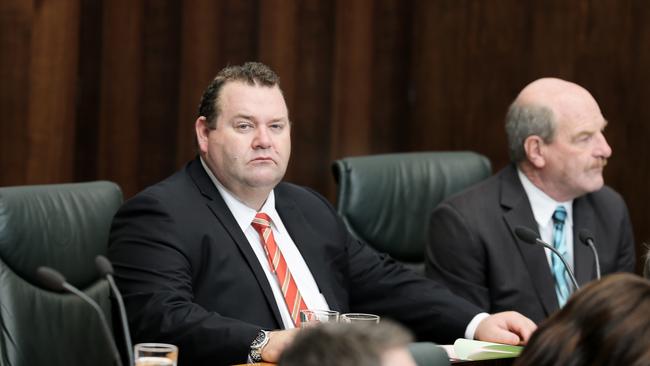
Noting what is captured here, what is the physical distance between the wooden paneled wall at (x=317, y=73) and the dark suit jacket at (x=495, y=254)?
2.70 ft

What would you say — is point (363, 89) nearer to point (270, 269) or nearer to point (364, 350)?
point (270, 269)

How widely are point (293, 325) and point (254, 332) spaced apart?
15.8 inches

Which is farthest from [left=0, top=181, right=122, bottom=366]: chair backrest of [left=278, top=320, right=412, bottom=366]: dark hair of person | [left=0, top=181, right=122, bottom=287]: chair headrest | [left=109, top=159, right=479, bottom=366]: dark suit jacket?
[left=278, top=320, right=412, bottom=366]: dark hair of person

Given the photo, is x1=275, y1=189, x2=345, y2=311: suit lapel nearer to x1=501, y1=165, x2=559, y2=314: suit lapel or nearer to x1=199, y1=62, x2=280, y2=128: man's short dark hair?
x1=199, y1=62, x2=280, y2=128: man's short dark hair

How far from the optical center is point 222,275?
117 inches

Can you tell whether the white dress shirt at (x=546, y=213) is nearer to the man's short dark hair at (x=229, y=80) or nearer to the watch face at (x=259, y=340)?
the man's short dark hair at (x=229, y=80)

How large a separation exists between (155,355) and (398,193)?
218 centimetres

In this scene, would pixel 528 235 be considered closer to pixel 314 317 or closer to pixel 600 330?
pixel 314 317

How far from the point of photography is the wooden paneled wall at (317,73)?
4105mm

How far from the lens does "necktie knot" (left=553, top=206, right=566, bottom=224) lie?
12.7 feet

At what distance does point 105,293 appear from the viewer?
3.27 metres

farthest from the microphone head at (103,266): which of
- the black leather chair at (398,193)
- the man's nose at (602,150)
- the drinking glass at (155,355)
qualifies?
the man's nose at (602,150)

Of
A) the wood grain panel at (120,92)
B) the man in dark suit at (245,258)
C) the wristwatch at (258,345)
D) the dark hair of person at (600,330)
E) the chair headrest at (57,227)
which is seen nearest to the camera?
the dark hair of person at (600,330)

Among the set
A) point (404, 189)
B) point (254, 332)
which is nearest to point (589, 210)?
point (404, 189)
